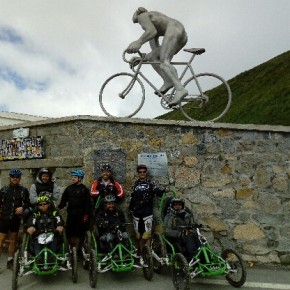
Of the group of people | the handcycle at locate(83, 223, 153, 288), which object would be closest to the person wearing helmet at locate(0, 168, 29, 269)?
the group of people

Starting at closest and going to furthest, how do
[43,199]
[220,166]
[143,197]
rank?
[43,199]
[143,197]
[220,166]

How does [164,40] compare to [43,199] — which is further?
[164,40]

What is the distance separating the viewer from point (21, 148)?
29.1 feet

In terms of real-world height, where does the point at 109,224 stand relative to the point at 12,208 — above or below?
below

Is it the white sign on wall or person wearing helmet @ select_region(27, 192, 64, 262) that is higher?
the white sign on wall

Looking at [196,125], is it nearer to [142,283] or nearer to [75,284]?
[142,283]

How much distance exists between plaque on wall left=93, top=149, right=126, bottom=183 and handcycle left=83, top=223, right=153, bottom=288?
1603 millimetres

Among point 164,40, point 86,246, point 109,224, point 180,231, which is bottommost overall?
point 86,246

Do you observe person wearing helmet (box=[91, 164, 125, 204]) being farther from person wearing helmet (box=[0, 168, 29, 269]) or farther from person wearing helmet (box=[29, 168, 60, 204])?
person wearing helmet (box=[0, 168, 29, 269])

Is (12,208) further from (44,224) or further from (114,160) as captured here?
→ (114,160)

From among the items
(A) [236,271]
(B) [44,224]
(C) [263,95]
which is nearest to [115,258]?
(B) [44,224]

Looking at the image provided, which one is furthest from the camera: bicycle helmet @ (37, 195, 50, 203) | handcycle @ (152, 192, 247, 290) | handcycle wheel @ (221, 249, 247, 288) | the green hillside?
the green hillside

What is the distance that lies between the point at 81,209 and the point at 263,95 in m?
26.1

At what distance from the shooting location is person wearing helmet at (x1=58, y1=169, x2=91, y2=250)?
23.4ft
